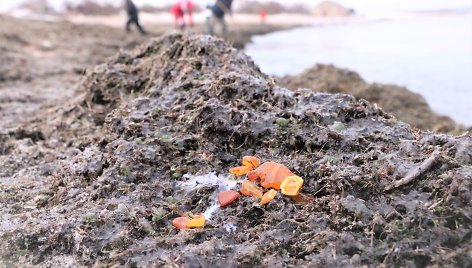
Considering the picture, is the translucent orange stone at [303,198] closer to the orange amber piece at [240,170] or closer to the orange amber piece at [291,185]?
the orange amber piece at [291,185]

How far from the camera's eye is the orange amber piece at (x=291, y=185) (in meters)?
2.43

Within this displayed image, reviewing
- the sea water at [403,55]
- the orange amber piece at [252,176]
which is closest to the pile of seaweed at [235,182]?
the orange amber piece at [252,176]

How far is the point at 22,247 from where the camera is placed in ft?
8.01

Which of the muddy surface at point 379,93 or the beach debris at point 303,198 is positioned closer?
the beach debris at point 303,198

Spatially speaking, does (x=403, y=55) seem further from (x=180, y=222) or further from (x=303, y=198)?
(x=180, y=222)

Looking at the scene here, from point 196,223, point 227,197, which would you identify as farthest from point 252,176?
point 196,223

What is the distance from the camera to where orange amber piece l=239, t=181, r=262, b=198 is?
248 centimetres

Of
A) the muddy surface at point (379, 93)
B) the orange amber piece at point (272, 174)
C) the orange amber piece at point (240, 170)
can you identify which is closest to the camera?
the orange amber piece at point (272, 174)

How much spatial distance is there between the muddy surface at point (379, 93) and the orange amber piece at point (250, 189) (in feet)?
10.9

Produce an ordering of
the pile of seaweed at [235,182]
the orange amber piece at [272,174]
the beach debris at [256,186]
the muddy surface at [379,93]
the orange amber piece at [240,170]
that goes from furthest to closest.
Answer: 1. the muddy surface at [379,93]
2. the orange amber piece at [240,170]
3. the orange amber piece at [272,174]
4. the beach debris at [256,186]
5. the pile of seaweed at [235,182]

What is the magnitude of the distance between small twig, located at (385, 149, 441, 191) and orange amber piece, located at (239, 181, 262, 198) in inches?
22.7

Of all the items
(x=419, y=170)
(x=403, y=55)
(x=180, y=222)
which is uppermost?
(x=419, y=170)

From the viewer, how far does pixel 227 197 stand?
2484 mm

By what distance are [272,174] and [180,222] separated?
0.49 m
